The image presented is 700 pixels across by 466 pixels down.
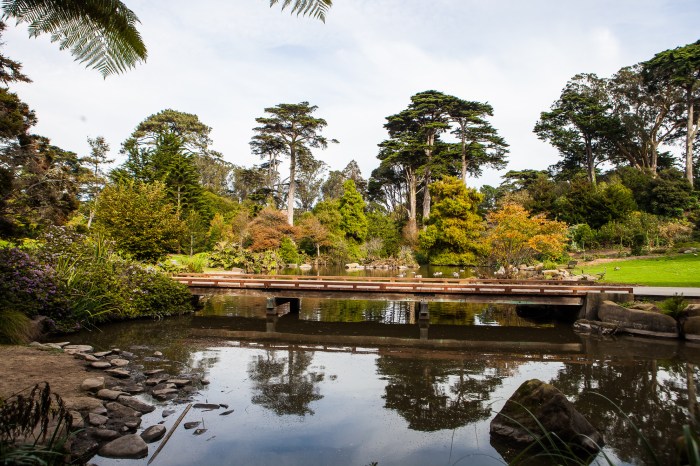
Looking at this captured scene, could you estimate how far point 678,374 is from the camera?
8453mm

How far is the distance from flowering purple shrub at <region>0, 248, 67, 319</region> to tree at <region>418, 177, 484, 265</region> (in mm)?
25131

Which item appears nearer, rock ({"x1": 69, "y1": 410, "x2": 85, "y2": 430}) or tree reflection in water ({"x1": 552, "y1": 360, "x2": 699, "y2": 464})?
rock ({"x1": 69, "y1": 410, "x2": 85, "y2": 430})

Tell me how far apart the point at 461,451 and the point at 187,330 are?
357 inches

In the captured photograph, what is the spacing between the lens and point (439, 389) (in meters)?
7.57

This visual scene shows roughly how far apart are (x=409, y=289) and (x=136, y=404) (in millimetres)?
9096

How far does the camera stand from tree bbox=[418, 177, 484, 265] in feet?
107

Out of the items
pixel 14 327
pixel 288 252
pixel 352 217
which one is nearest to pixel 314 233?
pixel 288 252

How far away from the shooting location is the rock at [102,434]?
533cm

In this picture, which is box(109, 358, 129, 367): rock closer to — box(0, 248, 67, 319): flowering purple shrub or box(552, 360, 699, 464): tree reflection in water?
box(0, 248, 67, 319): flowering purple shrub

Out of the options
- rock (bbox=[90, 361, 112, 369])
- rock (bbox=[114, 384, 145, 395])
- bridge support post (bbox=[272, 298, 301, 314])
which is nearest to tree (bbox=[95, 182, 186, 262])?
bridge support post (bbox=[272, 298, 301, 314])

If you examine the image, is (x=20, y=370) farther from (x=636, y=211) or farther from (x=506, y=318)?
(x=636, y=211)

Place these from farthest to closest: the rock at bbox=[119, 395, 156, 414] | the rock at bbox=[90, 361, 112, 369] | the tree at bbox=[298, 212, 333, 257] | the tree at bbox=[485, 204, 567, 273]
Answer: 1. the tree at bbox=[298, 212, 333, 257]
2. the tree at bbox=[485, 204, 567, 273]
3. the rock at bbox=[90, 361, 112, 369]
4. the rock at bbox=[119, 395, 156, 414]

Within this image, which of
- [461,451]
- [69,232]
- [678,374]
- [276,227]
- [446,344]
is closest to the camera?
[461,451]

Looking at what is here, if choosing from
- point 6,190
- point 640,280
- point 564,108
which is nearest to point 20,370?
point 6,190
